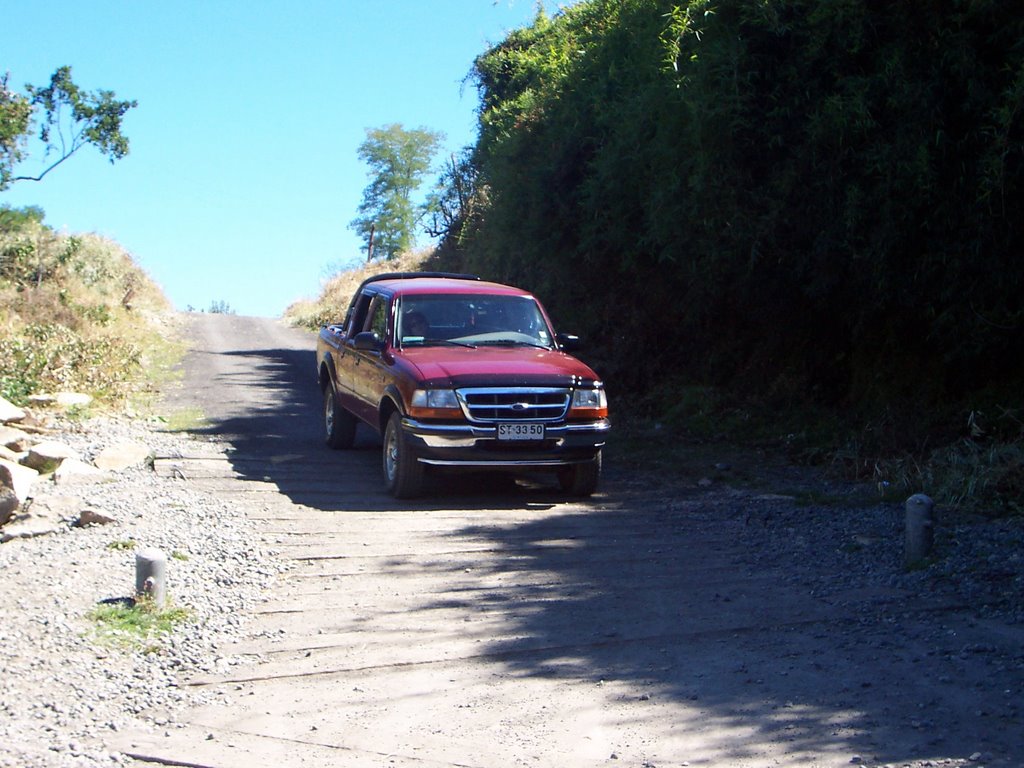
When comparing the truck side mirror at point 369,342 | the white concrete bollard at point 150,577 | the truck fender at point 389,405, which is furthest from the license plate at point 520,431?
the white concrete bollard at point 150,577

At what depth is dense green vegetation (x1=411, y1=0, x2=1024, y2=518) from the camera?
10.7 metres

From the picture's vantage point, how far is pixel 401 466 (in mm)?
10148

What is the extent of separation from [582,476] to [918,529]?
11.3ft

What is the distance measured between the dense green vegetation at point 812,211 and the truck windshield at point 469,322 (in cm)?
260

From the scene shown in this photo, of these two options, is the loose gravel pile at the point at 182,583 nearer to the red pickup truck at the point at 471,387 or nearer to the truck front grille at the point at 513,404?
the red pickup truck at the point at 471,387

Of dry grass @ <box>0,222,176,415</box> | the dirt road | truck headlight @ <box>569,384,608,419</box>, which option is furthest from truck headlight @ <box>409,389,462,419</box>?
dry grass @ <box>0,222,176,415</box>

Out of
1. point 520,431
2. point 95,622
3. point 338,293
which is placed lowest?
point 95,622

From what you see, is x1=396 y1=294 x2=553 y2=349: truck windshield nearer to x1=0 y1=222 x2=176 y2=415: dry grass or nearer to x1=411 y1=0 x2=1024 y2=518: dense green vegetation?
x1=411 y1=0 x2=1024 y2=518: dense green vegetation

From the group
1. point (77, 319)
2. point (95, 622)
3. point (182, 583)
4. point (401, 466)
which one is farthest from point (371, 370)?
point (77, 319)

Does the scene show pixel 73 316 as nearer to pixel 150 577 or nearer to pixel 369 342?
pixel 369 342

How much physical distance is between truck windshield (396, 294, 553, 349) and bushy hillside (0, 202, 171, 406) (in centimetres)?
663

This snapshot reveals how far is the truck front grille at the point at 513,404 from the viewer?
9930mm

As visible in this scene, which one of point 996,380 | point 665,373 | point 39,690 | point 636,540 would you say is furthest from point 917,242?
point 39,690

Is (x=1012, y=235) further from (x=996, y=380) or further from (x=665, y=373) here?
(x=665, y=373)
